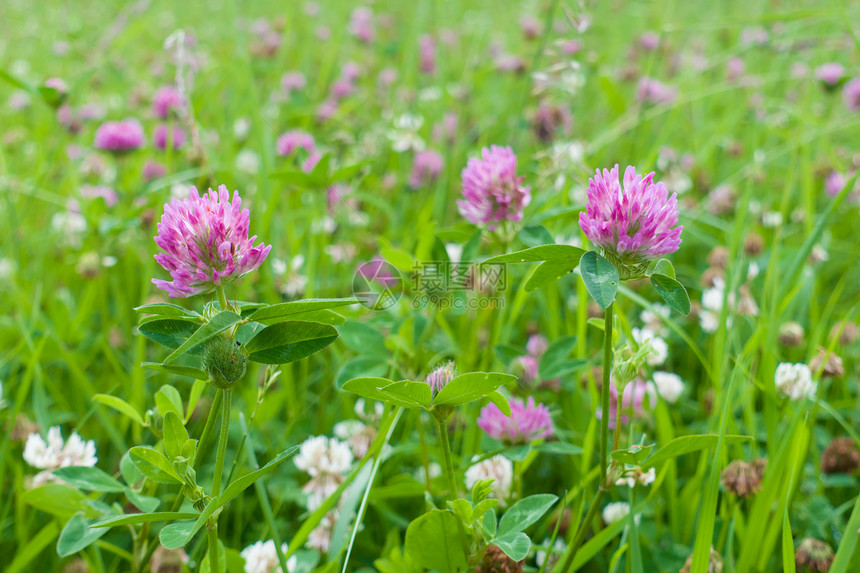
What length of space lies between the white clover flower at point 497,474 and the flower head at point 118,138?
1405 millimetres

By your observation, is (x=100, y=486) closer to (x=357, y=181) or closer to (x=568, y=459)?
(x=568, y=459)

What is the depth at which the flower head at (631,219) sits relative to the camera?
63 cm

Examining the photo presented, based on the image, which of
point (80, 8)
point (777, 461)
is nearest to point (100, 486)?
point (777, 461)

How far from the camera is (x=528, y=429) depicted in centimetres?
88

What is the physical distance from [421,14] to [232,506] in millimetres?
1646

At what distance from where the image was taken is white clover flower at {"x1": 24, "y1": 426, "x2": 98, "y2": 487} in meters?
0.91

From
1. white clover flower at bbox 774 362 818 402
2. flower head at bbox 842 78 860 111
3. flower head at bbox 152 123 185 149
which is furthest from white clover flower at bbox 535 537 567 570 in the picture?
flower head at bbox 842 78 860 111

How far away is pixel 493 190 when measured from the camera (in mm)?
966

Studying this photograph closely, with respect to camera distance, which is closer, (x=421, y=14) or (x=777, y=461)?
(x=777, y=461)

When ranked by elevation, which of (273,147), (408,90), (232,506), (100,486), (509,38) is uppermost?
(509,38)

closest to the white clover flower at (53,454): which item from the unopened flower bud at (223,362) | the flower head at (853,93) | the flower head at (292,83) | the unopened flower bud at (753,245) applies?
the unopened flower bud at (223,362)

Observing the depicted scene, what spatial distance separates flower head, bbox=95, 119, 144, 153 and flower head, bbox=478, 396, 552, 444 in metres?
1.42

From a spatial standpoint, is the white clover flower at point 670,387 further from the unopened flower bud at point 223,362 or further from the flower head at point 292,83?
the flower head at point 292,83

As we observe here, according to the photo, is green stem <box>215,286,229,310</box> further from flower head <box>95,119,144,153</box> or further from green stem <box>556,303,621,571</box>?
flower head <box>95,119,144,153</box>
